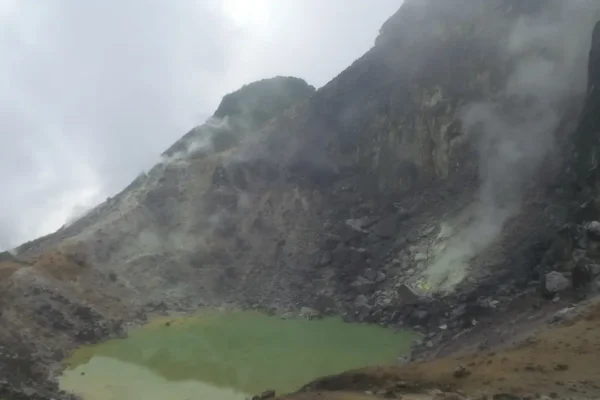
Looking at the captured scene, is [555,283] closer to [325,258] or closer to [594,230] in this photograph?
[594,230]

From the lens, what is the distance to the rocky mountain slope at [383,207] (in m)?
32.9

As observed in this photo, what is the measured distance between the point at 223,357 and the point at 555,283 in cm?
1647

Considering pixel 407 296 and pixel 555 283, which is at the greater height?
pixel 407 296

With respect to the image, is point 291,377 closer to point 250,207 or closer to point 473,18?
point 250,207

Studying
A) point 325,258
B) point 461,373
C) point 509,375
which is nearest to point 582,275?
point 509,375

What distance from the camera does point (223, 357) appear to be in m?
31.2

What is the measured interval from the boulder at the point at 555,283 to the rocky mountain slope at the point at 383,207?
0.28 feet

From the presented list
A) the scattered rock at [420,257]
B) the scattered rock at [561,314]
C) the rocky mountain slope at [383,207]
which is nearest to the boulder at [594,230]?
the rocky mountain slope at [383,207]

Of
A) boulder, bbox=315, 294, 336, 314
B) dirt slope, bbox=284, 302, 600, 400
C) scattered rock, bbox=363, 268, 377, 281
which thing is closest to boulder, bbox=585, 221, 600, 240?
dirt slope, bbox=284, 302, 600, 400

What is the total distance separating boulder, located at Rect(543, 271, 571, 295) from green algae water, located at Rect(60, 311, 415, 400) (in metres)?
7.38

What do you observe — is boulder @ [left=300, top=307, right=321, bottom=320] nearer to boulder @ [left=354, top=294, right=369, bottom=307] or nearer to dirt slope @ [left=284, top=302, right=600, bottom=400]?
boulder @ [left=354, top=294, right=369, bottom=307]

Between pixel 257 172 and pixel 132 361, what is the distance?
24786mm

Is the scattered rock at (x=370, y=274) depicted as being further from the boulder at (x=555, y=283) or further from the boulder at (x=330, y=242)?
the boulder at (x=555, y=283)

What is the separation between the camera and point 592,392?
1519 centimetres
